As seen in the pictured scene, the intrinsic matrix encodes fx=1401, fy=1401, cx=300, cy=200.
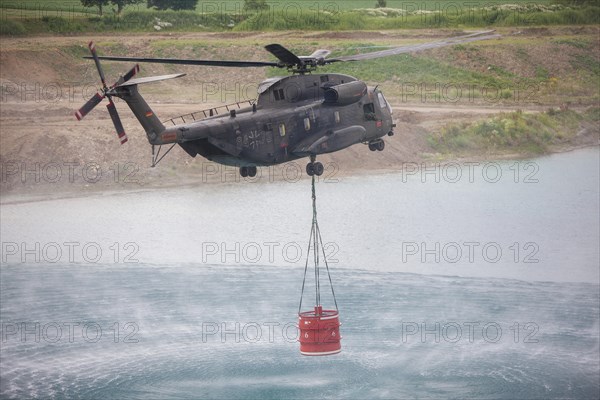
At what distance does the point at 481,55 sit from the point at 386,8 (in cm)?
787

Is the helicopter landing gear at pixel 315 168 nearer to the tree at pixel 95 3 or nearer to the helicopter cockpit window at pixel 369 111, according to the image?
the helicopter cockpit window at pixel 369 111

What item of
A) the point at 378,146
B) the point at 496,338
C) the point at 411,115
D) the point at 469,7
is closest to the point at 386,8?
the point at 469,7

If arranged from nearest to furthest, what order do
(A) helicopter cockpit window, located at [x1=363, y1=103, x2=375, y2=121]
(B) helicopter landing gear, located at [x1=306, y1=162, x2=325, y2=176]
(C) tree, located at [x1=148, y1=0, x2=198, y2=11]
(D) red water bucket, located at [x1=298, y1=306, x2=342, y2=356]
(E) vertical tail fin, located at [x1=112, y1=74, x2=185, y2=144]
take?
(E) vertical tail fin, located at [x1=112, y1=74, x2=185, y2=144] → (B) helicopter landing gear, located at [x1=306, y1=162, x2=325, y2=176] → (D) red water bucket, located at [x1=298, y1=306, x2=342, y2=356] → (A) helicopter cockpit window, located at [x1=363, y1=103, x2=375, y2=121] → (C) tree, located at [x1=148, y1=0, x2=198, y2=11]

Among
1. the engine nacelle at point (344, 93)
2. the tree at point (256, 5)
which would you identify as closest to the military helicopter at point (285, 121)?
the engine nacelle at point (344, 93)

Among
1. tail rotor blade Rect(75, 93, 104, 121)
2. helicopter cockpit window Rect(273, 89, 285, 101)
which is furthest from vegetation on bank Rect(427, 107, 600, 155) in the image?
tail rotor blade Rect(75, 93, 104, 121)

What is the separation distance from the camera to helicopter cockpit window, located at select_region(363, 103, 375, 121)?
4288 cm

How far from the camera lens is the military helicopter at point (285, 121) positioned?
127 ft

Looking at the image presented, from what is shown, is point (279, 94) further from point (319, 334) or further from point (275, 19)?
point (275, 19)

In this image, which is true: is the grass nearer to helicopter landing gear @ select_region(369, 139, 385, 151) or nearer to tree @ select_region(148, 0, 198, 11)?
tree @ select_region(148, 0, 198, 11)

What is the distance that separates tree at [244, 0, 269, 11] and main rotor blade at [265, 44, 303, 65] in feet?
190

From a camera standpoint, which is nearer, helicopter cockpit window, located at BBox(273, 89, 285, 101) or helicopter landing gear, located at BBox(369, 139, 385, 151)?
helicopter cockpit window, located at BBox(273, 89, 285, 101)

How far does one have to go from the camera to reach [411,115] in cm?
9069

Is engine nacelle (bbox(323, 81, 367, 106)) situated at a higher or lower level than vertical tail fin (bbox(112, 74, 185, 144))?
higher

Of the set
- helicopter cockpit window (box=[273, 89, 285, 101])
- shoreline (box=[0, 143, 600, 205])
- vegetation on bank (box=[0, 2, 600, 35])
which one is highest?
vegetation on bank (box=[0, 2, 600, 35])
